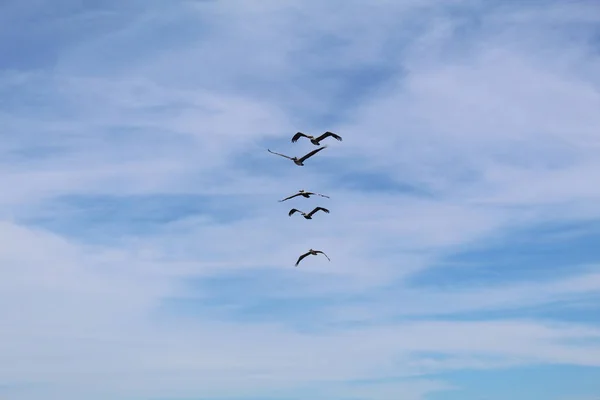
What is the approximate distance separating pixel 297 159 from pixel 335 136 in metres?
11.0

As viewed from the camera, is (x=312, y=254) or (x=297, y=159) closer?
(x=297, y=159)

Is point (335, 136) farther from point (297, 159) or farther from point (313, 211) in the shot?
point (313, 211)

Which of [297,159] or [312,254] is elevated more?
[297,159]

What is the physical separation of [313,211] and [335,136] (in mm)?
22825

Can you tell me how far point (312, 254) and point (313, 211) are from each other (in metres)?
9.40

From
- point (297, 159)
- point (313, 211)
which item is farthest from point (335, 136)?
point (313, 211)

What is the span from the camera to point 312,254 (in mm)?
155625

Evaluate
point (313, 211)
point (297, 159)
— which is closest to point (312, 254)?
point (313, 211)

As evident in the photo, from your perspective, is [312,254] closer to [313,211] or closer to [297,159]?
[313,211]

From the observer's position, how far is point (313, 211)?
504 ft

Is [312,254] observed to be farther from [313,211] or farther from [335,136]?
[335,136]

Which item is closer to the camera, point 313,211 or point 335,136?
point 335,136

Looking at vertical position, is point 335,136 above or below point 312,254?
above

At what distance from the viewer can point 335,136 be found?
136m
